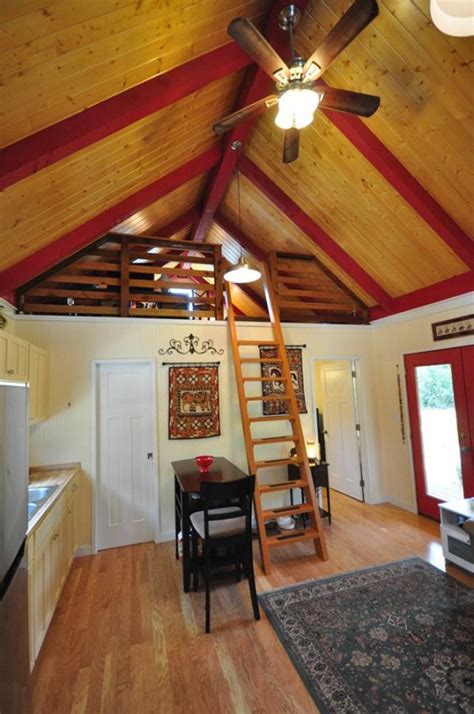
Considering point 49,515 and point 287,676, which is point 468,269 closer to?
point 287,676

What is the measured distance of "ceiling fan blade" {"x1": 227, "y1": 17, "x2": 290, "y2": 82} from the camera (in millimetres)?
1541

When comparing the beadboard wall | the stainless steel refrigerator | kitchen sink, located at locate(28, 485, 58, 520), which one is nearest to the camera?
the stainless steel refrigerator

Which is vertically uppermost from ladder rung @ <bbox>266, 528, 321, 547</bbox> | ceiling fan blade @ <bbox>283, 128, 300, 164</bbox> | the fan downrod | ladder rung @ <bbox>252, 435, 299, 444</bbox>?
the fan downrod

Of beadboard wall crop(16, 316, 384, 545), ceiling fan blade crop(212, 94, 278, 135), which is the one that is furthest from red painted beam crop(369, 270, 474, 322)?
ceiling fan blade crop(212, 94, 278, 135)

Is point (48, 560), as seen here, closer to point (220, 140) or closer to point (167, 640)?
point (167, 640)

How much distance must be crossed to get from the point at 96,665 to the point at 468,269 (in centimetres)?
460

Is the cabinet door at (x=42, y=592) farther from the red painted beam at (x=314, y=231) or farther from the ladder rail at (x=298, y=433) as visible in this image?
the red painted beam at (x=314, y=231)

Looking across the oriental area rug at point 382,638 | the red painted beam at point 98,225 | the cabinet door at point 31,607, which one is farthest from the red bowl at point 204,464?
the red painted beam at point 98,225

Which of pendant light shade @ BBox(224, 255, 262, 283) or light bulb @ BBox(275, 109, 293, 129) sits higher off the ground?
light bulb @ BBox(275, 109, 293, 129)

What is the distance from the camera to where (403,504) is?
4445 millimetres

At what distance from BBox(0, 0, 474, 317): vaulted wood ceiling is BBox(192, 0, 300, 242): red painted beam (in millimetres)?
19

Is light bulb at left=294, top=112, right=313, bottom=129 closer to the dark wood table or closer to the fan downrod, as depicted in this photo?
the fan downrod

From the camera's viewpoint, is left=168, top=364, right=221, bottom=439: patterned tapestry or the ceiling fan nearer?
the ceiling fan

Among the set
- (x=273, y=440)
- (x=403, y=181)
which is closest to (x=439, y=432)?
(x=273, y=440)
